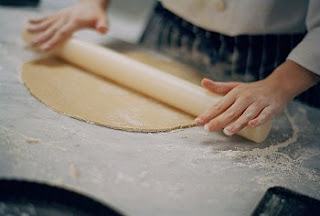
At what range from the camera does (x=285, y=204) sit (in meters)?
0.86

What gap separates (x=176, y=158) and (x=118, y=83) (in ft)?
1.42

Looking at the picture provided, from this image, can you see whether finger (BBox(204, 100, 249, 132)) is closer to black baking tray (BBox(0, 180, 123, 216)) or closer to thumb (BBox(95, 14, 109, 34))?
black baking tray (BBox(0, 180, 123, 216))

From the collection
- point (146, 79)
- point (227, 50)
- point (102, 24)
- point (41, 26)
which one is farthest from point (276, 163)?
point (41, 26)

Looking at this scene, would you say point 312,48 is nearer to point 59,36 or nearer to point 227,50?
point 227,50

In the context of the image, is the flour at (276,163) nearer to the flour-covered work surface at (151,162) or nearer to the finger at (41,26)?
the flour-covered work surface at (151,162)

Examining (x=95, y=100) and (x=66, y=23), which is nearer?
(x=95, y=100)

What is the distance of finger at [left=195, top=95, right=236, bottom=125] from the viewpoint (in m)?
1.05

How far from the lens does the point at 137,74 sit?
1.23 metres

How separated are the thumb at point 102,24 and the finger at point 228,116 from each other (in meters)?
0.67

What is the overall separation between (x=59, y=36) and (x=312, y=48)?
0.85 m

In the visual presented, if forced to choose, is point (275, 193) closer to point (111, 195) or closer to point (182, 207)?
point (182, 207)

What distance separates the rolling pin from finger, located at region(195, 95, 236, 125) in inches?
1.8

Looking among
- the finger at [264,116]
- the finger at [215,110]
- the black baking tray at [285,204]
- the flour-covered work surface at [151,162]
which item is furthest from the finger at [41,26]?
the black baking tray at [285,204]

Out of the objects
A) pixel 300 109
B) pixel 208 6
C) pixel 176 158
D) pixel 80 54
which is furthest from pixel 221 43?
pixel 176 158
